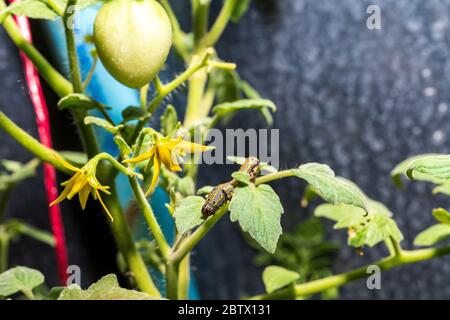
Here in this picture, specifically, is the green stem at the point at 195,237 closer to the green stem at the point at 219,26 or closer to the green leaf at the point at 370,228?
the green leaf at the point at 370,228

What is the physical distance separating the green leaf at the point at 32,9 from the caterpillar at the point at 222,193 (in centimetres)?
17

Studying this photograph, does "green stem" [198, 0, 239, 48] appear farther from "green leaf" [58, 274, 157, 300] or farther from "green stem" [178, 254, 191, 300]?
"green leaf" [58, 274, 157, 300]

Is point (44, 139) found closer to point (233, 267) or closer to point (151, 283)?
point (151, 283)

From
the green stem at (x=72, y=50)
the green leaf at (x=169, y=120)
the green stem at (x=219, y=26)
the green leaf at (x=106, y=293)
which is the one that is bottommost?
the green leaf at (x=106, y=293)

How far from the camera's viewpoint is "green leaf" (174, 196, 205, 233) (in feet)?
1.25

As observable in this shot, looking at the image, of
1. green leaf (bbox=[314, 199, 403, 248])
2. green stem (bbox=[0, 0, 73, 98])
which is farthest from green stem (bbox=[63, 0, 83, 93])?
green leaf (bbox=[314, 199, 403, 248])

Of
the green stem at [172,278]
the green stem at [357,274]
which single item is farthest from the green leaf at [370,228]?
the green stem at [172,278]

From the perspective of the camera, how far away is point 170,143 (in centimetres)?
38

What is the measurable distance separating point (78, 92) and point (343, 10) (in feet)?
1.64

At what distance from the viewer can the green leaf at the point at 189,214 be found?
38cm

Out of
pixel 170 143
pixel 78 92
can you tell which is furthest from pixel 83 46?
pixel 170 143

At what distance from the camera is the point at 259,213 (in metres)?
0.37

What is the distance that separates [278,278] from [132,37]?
0.23 metres

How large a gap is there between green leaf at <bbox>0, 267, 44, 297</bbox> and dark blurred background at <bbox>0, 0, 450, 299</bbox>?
33cm
